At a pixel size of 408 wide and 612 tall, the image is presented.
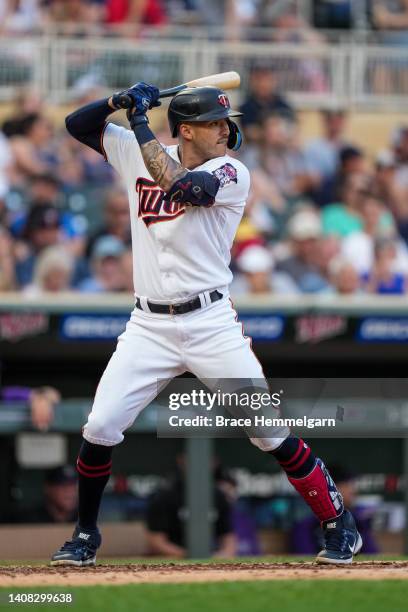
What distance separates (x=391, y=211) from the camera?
10148 mm

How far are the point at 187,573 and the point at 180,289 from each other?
1050mm

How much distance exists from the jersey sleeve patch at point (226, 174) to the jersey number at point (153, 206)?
17cm

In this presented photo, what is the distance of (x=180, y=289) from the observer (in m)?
5.01

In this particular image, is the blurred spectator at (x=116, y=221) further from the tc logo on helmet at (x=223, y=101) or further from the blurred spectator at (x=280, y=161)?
the tc logo on helmet at (x=223, y=101)

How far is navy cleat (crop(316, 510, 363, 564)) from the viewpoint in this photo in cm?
527

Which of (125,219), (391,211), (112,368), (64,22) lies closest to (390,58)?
(391,211)

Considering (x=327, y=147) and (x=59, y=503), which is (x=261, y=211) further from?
(x=59, y=503)

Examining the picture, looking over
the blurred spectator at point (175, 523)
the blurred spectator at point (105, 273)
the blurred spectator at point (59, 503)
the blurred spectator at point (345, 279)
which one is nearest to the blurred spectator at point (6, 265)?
the blurred spectator at point (105, 273)

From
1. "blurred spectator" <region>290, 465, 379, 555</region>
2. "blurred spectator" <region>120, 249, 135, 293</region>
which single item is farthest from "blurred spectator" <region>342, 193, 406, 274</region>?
"blurred spectator" <region>120, 249, 135, 293</region>

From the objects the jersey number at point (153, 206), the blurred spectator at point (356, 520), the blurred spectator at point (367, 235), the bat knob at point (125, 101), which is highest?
the bat knob at point (125, 101)

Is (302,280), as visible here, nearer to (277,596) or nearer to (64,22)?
(64,22)

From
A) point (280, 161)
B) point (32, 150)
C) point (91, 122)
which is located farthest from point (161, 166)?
point (280, 161)

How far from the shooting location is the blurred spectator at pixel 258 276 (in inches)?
338

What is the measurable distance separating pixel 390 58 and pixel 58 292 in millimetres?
4617
